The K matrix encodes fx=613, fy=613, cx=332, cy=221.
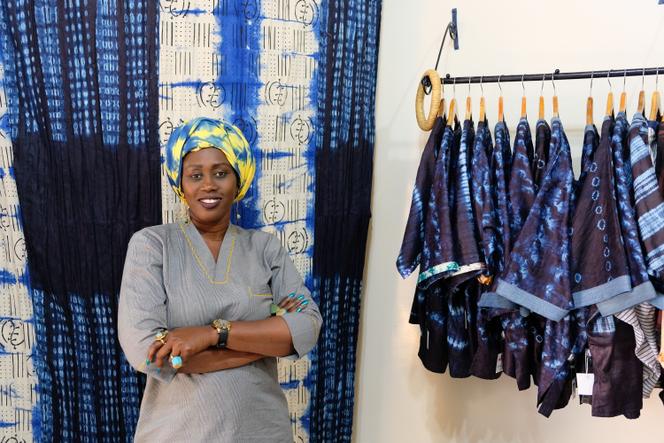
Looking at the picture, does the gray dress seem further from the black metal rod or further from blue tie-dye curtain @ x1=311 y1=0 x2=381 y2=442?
the black metal rod

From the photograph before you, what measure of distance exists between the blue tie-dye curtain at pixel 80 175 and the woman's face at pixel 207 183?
0.35 m

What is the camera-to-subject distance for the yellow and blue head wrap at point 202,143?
5.13ft

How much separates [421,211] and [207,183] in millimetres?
690

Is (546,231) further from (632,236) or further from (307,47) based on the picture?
(307,47)

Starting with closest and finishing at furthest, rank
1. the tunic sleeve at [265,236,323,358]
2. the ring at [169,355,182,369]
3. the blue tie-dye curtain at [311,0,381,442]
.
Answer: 1. the ring at [169,355,182,369]
2. the tunic sleeve at [265,236,323,358]
3. the blue tie-dye curtain at [311,0,381,442]

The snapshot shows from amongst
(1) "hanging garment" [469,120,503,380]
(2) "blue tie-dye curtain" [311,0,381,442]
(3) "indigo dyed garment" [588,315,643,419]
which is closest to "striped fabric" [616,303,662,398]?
(3) "indigo dyed garment" [588,315,643,419]

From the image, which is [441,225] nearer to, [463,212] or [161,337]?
[463,212]

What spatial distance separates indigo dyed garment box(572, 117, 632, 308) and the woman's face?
0.94m

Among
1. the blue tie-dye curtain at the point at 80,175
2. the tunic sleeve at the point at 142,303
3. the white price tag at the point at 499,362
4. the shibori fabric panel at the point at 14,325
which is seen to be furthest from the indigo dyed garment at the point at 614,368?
the shibori fabric panel at the point at 14,325

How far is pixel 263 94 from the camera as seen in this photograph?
1.99m

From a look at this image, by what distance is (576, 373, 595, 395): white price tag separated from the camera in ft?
5.45

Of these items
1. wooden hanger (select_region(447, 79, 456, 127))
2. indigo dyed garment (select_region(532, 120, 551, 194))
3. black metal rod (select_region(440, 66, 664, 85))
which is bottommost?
indigo dyed garment (select_region(532, 120, 551, 194))

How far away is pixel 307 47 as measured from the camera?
2.04 meters

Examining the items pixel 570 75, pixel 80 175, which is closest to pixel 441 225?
pixel 570 75
